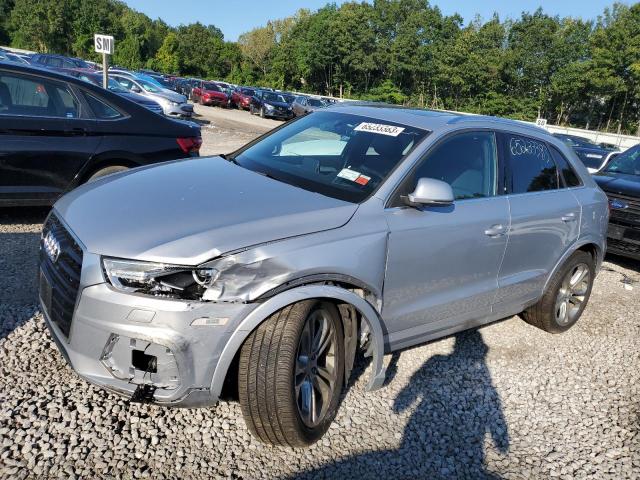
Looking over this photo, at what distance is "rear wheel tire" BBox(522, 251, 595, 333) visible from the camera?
437cm

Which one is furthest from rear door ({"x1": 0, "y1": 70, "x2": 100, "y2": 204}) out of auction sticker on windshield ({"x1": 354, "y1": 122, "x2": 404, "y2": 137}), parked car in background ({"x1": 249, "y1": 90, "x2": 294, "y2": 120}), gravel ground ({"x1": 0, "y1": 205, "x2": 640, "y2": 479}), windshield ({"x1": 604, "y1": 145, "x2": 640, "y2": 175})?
parked car in background ({"x1": 249, "y1": 90, "x2": 294, "y2": 120})

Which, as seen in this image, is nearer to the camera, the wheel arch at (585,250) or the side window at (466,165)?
the side window at (466,165)

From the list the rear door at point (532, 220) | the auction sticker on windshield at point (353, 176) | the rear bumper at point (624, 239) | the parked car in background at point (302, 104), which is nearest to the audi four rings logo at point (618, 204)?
the rear bumper at point (624, 239)

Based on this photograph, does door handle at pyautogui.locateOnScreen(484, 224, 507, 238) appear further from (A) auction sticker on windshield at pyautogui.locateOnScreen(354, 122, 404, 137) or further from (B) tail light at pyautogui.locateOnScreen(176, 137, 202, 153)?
(B) tail light at pyautogui.locateOnScreen(176, 137, 202, 153)

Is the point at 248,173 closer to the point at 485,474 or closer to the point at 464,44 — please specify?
the point at 485,474

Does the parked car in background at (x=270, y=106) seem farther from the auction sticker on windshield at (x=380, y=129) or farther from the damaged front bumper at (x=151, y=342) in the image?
the damaged front bumper at (x=151, y=342)

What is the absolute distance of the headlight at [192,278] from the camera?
234 cm

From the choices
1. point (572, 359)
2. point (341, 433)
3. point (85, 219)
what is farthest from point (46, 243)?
point (572, 359)

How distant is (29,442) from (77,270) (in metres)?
0.85

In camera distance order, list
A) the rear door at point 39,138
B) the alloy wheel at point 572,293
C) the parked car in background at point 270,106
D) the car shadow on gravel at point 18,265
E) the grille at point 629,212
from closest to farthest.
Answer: the car shadow on gravel at point 18,265 < the alloy wheel at point 572,293 < the rear door at point 39,138 < the grille at point 629,212 < the parked car in background at point 270,106

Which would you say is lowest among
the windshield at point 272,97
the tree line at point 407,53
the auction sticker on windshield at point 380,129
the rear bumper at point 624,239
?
the rear bumper at point 624,239

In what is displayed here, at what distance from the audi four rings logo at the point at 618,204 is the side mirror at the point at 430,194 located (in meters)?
4.55

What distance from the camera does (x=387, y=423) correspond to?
3.04 meters

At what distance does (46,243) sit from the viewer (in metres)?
2.92
